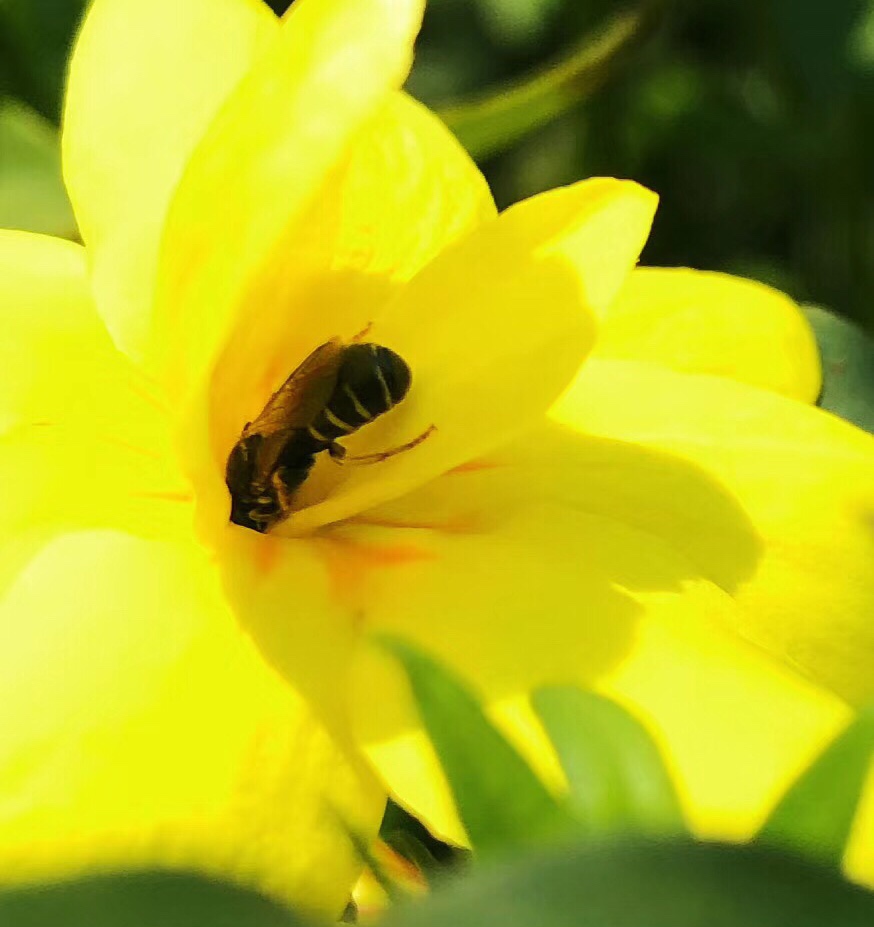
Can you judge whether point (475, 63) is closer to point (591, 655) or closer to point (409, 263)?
point (409, 263)

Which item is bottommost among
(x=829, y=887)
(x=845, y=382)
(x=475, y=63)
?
(x=475, y=63)

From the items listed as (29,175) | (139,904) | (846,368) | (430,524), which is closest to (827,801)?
(139,904)

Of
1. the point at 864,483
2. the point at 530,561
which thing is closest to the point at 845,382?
the point at 864,483

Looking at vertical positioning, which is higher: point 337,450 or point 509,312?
point 509,312

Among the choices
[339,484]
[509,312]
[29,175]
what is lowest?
[29,175]

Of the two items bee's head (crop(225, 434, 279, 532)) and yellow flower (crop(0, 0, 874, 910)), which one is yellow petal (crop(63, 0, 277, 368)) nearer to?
yellow flower (crop(0, 0, 874, 910))

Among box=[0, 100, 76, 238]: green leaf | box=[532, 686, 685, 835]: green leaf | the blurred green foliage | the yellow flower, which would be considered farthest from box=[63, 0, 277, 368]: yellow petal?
the blurred green foliage

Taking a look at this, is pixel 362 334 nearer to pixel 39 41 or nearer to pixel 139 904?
pixel 139 904
